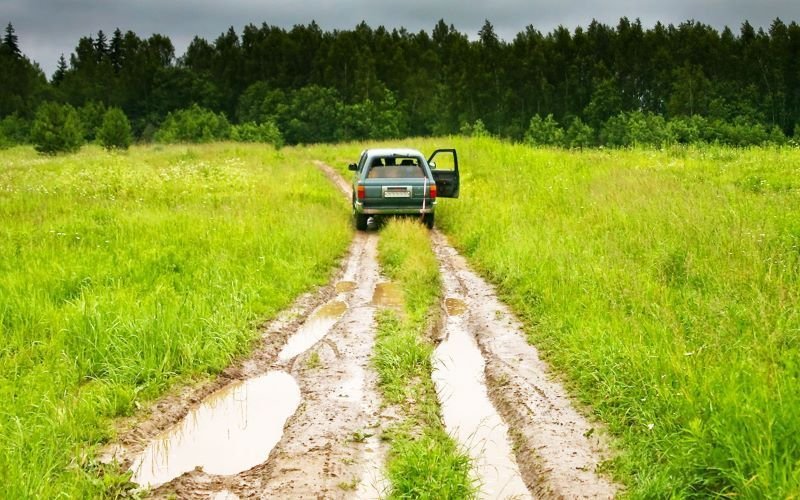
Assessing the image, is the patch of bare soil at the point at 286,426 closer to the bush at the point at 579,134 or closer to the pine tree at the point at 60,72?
the bush at the point at 579,134

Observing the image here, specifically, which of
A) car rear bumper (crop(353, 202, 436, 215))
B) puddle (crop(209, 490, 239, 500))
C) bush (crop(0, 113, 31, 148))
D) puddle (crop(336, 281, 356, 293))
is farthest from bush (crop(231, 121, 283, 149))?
puddle (crop(209, 490, 239, 500))

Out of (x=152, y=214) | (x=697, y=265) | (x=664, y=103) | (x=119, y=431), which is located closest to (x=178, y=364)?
(x=119, y=431)

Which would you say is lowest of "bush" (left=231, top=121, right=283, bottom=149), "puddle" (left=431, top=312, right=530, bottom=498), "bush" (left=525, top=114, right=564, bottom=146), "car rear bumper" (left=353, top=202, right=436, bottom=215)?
"puddle" (left=431, top=312, right=530, bottom=498)

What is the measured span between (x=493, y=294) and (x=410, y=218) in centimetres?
517

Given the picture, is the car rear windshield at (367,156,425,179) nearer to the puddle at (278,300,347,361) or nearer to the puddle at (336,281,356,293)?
the puddle at (336,281,356,293)

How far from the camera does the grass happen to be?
3.66 meters

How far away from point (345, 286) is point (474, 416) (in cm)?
439

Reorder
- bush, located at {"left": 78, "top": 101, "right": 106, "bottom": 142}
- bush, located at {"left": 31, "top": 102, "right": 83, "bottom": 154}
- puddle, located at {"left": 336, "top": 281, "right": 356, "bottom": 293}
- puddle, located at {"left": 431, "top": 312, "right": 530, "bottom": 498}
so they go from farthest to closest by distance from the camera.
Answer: bush, located at {"left": 78, "top": 101, "right": 106, "bottom": 142}
bush, located at {"left": 31, "top": 102, "right": 83, "bottom": 154}
puddle, located at {"left": 336, "top": 281, "right": 356, "bottom": 293}
puddle, located at {"left": 431, "top": 312, "right": 530, "bottom": 498}

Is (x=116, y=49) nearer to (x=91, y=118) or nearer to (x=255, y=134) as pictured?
(x=91, y=118)

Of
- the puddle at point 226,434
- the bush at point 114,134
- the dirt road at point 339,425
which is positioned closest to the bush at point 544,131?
the bush at point 114,134

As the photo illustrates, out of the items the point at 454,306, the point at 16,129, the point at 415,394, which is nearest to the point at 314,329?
the point at 454,306

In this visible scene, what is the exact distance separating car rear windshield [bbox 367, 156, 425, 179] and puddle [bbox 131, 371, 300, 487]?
776 cm

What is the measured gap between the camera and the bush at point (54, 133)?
38.5m

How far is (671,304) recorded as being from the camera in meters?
6.04
